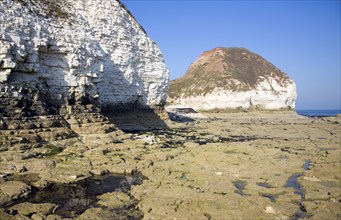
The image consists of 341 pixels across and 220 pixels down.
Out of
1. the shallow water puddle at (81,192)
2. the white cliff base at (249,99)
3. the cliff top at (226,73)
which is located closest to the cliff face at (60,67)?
the shallow water puddle at (81,192)

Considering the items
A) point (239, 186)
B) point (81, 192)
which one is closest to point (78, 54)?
point (81, 192)

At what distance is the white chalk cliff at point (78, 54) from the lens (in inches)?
698

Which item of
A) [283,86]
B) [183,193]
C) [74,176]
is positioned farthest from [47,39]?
[283,86]

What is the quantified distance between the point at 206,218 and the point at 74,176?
223 inches

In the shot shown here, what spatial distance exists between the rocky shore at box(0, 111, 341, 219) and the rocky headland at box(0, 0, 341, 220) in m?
0.04

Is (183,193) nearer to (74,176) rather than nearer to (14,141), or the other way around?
(74,176)

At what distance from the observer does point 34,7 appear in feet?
67.2

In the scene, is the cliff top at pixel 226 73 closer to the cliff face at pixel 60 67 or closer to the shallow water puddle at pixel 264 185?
the cliff face at pixel 60 67

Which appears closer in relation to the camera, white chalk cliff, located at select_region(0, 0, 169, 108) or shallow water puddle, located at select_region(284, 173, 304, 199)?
shallow water puddle, located at select_region(284, 173, 304, 199)

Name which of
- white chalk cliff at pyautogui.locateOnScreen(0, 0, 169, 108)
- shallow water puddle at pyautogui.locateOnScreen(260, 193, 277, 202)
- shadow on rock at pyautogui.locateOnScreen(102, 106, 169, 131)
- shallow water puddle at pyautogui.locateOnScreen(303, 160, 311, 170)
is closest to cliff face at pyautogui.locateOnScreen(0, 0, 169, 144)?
white chalk cliff at pyautogui.locateOnScreen(0, 0, 169, 108)

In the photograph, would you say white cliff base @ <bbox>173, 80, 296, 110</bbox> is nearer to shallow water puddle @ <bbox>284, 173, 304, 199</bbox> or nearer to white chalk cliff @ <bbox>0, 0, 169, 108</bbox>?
white chalk cliff @ <bbox>0, 0, 169, 108</bbox>

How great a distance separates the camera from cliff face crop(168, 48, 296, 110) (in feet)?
216

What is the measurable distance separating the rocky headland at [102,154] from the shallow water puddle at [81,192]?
0.11 feet

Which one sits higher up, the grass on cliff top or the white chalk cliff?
the grass on cliff top
